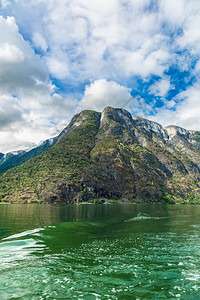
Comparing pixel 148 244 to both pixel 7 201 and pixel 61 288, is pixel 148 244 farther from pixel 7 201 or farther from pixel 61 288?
pixel 7 201

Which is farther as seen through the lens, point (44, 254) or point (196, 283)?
point (44, 254)

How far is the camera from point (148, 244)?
1080 inches

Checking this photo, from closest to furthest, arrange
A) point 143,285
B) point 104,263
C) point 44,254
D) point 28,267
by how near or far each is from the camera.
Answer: point 143,285
point 28,267
point 104,263
point 44,254

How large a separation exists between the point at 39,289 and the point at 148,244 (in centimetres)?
1840

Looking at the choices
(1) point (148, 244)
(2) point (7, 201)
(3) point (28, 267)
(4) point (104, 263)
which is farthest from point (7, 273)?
(2) point (7, 201)

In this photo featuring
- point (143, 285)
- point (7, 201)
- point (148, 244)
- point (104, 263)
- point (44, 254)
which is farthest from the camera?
point (7, 201)

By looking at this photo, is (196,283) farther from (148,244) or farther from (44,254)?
(44,254)

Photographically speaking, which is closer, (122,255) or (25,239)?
(122,255)

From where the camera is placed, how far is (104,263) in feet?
61.5

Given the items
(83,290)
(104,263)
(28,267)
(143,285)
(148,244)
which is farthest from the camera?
(148,244)

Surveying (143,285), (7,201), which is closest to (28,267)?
(143,285)

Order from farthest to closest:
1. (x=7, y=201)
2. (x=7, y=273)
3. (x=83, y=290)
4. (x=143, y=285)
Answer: (x=7, y=201)
(x=7, y=273)
(x=143, y=285)
(x=83, y=290)

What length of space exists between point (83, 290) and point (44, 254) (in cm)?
1037

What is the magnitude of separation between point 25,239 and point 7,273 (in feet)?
42.5
